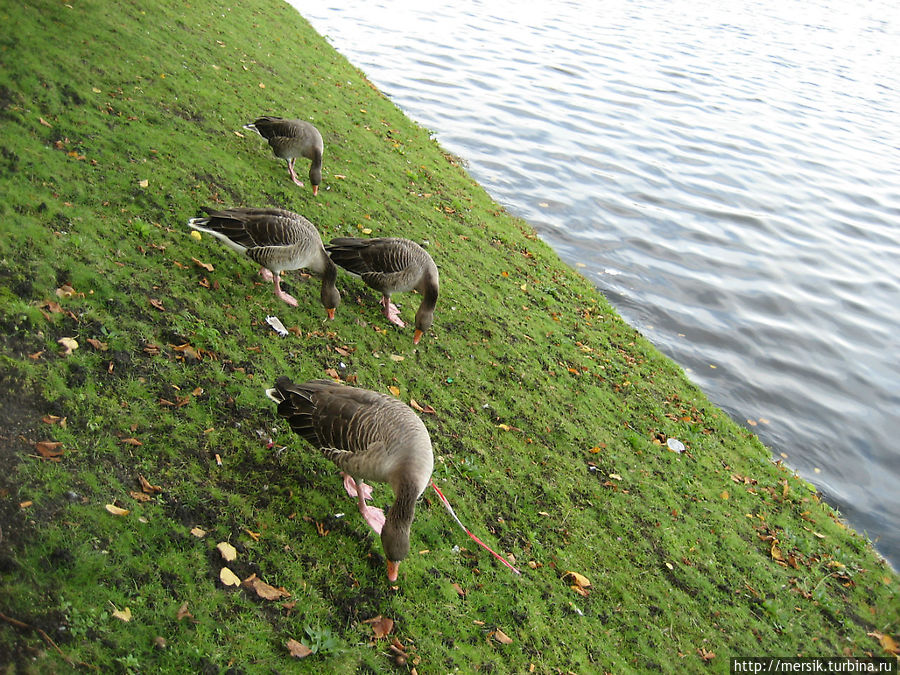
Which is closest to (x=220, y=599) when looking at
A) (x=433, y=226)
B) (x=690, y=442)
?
(x=690, y=442)

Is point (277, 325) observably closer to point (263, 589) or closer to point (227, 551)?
point (227, 551)

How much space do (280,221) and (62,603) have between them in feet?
17.1

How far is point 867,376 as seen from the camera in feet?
54.0

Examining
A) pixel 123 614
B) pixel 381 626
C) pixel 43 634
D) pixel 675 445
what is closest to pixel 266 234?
pixel 123 614

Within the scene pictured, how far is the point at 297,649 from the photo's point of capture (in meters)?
4.95

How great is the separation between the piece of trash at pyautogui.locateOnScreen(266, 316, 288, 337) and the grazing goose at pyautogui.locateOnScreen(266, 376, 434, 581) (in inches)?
70.6

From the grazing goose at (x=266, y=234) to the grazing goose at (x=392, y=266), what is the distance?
2.49 feet

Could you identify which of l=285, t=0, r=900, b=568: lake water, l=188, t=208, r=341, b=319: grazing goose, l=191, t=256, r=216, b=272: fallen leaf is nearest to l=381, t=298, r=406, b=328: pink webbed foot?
l=188, t=208, r=341, b=319: grazing goose

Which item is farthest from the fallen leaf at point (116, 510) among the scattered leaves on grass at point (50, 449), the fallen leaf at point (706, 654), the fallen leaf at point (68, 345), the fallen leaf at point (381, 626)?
the fallen leaf at point (706, 654)

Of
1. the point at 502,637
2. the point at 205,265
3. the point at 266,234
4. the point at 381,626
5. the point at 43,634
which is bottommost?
the point at 502,637

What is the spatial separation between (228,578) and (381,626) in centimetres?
137

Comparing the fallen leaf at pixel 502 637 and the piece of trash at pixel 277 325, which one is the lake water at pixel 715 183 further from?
the piece of trash at pixel 277 325

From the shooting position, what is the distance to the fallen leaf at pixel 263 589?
5.21 meters

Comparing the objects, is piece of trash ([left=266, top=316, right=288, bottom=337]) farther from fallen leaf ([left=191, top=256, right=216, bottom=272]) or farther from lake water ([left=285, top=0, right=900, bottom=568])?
lake water ([left=285, top=0, right=900, bottom=568])
